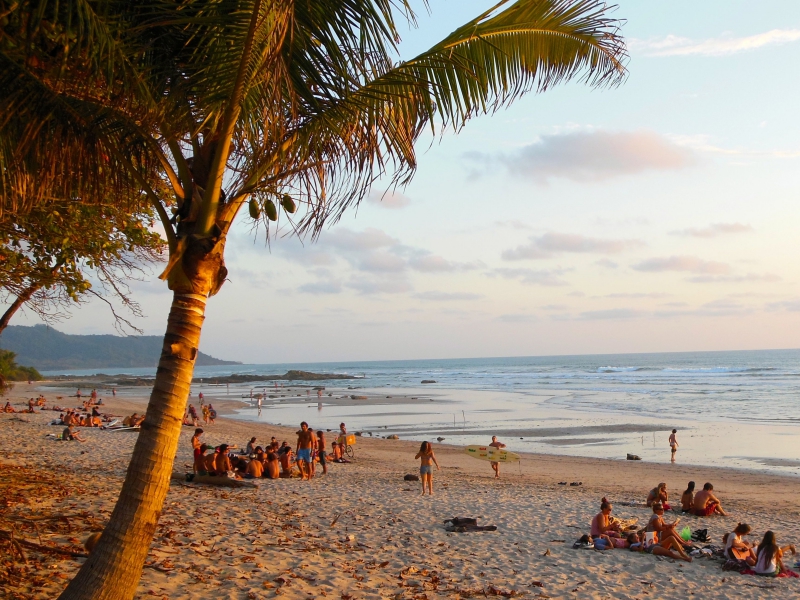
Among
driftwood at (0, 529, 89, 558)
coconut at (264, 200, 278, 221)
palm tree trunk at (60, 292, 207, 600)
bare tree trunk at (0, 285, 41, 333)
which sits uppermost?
coconut at (264, 200, 278, 221)

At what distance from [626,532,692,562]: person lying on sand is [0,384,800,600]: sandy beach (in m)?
0.17

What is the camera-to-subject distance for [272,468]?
14.0m

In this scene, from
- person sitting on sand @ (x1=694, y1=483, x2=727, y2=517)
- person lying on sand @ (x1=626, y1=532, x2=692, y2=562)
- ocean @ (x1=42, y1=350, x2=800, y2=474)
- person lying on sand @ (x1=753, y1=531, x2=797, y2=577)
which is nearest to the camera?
person lying on sand @ (x1=753, y1=531, x2=797, y2=577)

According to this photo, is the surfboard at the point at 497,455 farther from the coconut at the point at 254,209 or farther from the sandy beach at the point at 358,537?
the coconut at the point at 254,209

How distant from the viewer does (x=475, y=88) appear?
496 cm

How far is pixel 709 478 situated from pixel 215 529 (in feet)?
48.2

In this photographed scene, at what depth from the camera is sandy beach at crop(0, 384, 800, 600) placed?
21.3ft

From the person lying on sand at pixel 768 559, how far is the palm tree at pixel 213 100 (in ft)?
22.4

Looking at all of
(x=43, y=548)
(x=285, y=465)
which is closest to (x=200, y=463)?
(x=285, y=465)

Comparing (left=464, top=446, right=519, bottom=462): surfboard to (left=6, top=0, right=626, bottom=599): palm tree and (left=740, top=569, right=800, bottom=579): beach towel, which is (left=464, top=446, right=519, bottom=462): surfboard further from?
(left=6, top=0, right=626, bottom=599): palm tree

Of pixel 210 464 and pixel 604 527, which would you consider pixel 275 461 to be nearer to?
pixel 210 464

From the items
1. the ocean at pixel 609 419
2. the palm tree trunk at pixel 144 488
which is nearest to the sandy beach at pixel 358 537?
the palm tree trunk at pixel 144 488

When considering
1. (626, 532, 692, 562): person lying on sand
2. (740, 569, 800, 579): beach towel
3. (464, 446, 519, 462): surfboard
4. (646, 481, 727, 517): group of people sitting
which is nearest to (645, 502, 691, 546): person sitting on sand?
(626, 532, 692, 562): person lying on sand

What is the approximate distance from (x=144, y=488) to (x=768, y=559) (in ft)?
26.8
